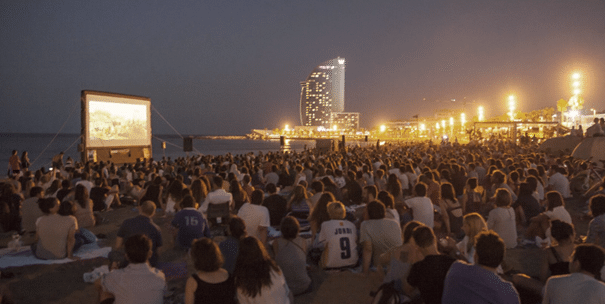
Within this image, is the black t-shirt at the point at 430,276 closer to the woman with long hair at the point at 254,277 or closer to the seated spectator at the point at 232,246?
the woman with long hair at the point at 254,277

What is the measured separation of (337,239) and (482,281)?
8.21 ft

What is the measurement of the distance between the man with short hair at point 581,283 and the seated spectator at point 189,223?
15.9ft

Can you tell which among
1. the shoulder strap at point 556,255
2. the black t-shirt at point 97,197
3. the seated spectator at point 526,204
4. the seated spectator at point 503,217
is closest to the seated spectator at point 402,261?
the shoulder strap at point 556,255

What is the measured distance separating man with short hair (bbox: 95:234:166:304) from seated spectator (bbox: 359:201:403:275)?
2.79m

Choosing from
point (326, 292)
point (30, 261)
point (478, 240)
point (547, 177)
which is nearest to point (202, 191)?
point (30, 261)

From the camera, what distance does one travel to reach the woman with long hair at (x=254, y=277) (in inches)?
140

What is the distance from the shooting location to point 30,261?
6.16 metres

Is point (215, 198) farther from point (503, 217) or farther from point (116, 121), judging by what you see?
point (116, 121)

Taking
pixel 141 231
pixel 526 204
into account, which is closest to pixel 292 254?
pixel 141 231

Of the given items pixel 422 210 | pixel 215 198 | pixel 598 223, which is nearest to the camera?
pixel 598 223

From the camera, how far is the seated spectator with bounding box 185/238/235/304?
3453 mm

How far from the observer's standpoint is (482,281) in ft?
10.2

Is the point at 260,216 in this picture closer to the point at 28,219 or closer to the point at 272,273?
the point at 272,273

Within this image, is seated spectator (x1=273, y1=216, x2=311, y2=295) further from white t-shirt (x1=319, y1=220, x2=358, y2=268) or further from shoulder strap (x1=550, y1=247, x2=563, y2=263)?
shoulder strap (x1=550, y1=247, x2=563, y2=263)
